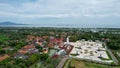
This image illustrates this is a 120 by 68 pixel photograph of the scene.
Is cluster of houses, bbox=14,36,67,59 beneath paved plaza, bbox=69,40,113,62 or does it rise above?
above

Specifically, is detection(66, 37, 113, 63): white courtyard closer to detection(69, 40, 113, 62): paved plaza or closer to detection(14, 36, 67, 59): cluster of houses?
detection(69, 40, 113, 62): paved plaza

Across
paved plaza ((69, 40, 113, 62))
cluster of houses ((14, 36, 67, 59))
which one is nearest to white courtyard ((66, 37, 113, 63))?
paved plaza ((69, 40, 113, 62))

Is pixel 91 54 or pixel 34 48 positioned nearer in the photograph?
pixel 91 54

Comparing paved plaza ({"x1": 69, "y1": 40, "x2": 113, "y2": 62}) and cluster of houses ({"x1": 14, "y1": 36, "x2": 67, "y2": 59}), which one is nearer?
paved plaza ({"x1": 69, "y1": 40, "x2": 113, "y2": 62})

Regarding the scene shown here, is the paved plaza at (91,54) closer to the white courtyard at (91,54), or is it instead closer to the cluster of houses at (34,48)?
the white courtyard at (91,54)

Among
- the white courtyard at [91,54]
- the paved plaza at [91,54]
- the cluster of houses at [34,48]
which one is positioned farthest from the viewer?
the cluster of houses at [34,48]

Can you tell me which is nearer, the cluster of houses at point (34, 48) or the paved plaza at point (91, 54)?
the paved plaza at point (91, 54)

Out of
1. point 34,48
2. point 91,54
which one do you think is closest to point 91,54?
point 91,54

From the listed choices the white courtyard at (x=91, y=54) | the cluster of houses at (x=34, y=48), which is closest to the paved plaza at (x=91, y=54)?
the white courtyard at (x=91, y=54)

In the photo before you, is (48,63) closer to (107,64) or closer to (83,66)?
(83,66)

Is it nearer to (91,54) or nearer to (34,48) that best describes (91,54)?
(91,54)

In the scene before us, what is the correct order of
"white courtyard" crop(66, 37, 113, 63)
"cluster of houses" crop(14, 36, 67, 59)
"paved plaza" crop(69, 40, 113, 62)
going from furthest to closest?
Answer: "cluster of houses" crop(14, 36, 67, 59) → "paved plaza" crop(69, 40, 113, 62) → "white courtyard" crop(66, 37, 113, 63)

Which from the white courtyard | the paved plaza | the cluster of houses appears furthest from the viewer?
the cluster of houses
